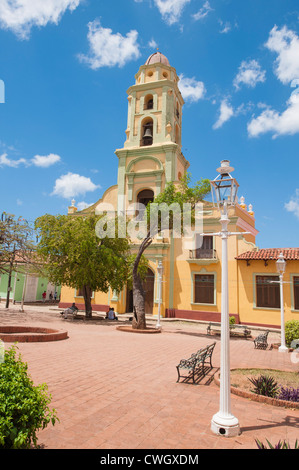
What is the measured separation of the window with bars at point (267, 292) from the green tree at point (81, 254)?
328 inches

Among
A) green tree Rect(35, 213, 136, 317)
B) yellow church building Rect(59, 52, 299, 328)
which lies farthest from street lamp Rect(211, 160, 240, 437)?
yellow church building Rect(59, 52, 299, 328)

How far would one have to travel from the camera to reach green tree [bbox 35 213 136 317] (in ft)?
56.0

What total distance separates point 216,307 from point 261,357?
10371mm

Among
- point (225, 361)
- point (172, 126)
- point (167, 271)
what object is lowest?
point (225, 361)

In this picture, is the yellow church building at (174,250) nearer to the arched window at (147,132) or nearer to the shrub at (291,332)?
the arched window at (147,132)

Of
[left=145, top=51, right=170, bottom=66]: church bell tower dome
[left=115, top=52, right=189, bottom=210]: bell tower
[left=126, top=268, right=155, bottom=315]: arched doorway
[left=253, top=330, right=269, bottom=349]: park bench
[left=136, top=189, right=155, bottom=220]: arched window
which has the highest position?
[left=145, top=51, right=170, bottom=66]: church bell tower dome

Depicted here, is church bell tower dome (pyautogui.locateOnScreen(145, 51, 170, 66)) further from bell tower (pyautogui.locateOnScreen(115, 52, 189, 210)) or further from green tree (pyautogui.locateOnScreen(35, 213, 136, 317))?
green tree (pyautogui.locateOnScreen(35, 213, 136, 317))

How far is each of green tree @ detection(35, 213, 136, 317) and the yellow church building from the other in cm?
420

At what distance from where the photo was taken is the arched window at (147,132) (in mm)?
24656

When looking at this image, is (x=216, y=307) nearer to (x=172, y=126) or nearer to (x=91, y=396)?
(x=172, y=126)

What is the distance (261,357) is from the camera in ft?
33.3

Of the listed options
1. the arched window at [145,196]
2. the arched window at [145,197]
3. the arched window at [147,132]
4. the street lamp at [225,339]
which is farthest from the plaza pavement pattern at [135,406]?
the arched window at [147,132]

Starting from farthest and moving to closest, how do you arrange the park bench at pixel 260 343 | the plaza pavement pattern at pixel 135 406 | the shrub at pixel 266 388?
the park bench at pixel 260 343
the shrub at pixel 266 388
the plaza pavement pattern at pixel 135 406
